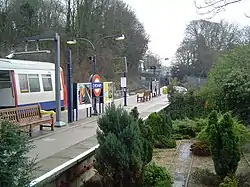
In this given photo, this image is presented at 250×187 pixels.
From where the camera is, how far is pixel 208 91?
17.9 metres

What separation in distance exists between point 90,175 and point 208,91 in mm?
11453

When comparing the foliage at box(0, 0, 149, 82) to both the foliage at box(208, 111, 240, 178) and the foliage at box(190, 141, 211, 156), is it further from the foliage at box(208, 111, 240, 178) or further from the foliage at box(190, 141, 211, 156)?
the foliage at box(208, 111, 240, 178)

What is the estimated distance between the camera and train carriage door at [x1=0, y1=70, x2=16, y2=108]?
16828 millimetres

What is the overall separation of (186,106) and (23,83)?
8963mm

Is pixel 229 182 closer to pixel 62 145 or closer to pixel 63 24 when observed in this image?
pixel 62 145

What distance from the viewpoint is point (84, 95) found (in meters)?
16.6

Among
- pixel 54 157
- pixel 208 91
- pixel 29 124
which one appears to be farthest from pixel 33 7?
pixel 54 157

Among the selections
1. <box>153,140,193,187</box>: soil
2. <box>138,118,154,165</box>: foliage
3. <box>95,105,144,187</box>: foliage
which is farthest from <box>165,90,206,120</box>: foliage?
<box>95,105,144,187</box>: foliage

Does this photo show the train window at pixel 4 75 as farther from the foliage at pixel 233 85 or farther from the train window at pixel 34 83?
the foliage at pixel 233 85

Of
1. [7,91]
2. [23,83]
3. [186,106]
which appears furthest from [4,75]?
[186,106]

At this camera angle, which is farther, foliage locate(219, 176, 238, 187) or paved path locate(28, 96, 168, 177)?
paved path locate(28, 96, 168, 177)

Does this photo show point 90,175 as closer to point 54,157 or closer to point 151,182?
point 54,157

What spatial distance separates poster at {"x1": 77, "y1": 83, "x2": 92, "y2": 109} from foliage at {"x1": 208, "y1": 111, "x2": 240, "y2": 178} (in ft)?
30.7

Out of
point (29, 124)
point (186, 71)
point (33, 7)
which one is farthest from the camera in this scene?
point (186, 71)
